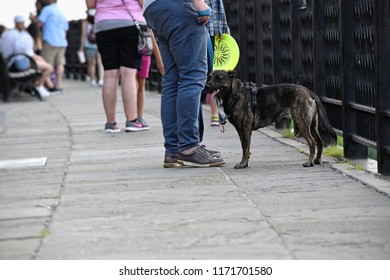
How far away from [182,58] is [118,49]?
3.39 metres

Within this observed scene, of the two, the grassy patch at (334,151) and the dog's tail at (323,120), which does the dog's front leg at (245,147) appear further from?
the grassy patch at (334,151)

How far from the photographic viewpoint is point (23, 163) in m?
9.91

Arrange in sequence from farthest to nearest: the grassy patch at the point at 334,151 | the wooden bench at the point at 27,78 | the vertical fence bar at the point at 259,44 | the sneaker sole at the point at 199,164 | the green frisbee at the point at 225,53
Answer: the wooden bench at the point at 27,78
the vertical fence bar at the point at 259,44
the green frisbee at the point at 225,53
the grassy patch at the point at 334,151
the sneaker sole at the point at 199,164

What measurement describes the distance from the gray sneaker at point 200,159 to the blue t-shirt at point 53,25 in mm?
14366

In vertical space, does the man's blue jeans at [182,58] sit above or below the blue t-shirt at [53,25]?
above

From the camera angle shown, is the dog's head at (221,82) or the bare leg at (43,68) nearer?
the dog's head at (221,82)

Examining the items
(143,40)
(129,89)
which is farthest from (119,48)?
(129,89)

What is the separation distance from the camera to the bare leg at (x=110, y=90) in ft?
40.2

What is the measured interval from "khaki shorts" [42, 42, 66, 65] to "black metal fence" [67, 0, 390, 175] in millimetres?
10267

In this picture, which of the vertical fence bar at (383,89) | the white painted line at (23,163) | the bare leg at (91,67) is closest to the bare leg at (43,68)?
the bare leg at (91,67)

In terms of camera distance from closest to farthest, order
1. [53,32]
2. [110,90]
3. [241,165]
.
→ 1. [241,165]
2. [110,90]
3. [53,32]

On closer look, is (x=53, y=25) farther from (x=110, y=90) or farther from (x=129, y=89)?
(x=129, y=89)

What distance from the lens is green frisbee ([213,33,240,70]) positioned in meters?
10.5

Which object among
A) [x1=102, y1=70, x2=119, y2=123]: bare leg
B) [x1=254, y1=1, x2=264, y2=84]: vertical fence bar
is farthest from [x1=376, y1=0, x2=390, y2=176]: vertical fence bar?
[x1=254, y1=1, x2=264, y2=84]: vertical fence bar
